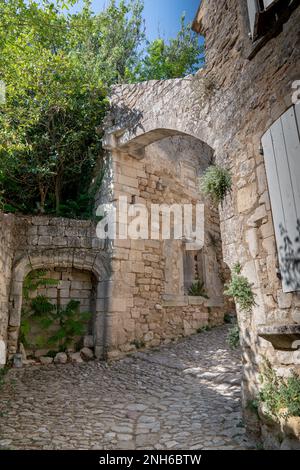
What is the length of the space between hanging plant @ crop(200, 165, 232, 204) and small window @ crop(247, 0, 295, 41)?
4.13 feet

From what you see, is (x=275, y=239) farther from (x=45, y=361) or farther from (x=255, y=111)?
(x=45, y=361)

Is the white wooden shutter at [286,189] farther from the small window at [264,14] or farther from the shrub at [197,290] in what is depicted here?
the shrub at [197,290]

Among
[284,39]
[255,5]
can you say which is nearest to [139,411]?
[284,39]

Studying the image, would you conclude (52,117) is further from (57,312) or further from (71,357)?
(71,357)

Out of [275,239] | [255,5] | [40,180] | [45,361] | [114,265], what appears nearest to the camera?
[275,239]

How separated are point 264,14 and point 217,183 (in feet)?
5.00

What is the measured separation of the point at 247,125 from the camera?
326cm

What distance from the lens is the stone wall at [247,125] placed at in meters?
2.75

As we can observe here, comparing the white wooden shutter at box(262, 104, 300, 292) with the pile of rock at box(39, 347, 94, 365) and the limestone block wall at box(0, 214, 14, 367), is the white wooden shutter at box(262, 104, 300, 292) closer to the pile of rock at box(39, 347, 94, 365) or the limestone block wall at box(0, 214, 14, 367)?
the limestone block wall at box(0, 214, 14, 367)

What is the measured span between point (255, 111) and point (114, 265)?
375 cm

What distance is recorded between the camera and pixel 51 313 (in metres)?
5.80

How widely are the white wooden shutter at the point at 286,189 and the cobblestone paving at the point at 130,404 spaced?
1503mm

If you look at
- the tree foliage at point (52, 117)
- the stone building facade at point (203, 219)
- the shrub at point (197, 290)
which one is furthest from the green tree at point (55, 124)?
the shrub at point (197, 290)

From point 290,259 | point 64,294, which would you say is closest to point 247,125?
point 290,259
